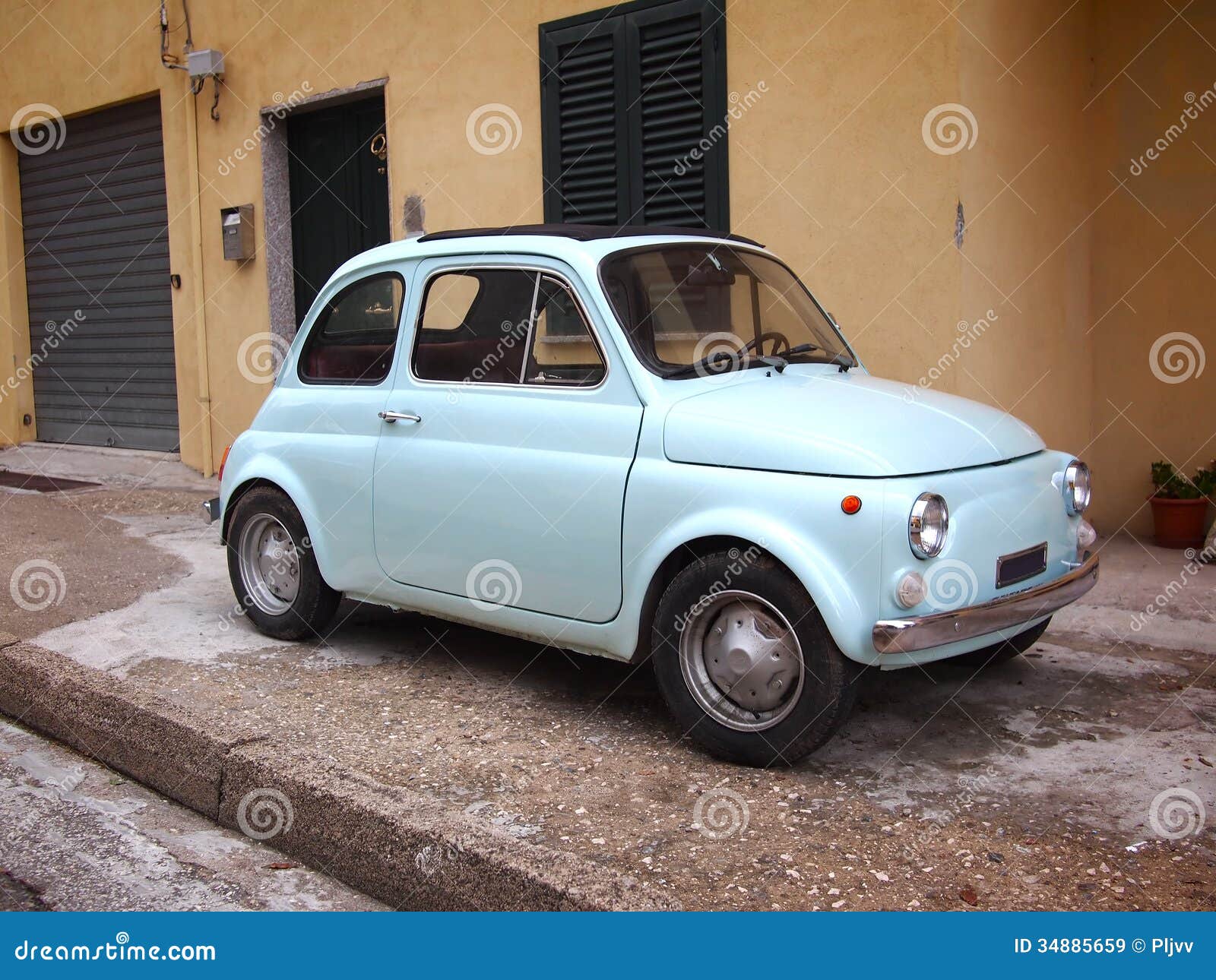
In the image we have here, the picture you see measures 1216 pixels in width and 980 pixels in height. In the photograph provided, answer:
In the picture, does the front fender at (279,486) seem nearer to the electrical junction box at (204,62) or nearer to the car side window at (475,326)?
the car side window at (475,326)

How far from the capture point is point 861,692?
476 cm

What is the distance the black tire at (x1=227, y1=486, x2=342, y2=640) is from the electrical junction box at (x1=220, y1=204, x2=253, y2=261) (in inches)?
196

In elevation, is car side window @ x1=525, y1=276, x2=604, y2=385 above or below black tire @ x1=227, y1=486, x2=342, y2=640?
→ above

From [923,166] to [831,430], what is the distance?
9.83ft

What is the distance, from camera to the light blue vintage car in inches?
146

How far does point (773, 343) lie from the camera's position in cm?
462

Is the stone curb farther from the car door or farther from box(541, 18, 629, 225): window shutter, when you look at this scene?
box(541, 18, 629, 225): window shutter

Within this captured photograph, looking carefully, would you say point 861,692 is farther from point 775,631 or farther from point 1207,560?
point 1207,560

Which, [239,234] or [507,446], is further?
[239,234]

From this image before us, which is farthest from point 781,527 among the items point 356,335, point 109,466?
point 109,466

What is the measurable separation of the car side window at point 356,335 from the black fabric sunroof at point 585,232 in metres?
0.32

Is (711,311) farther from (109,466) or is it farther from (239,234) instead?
(109,466)

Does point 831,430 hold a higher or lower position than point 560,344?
lower

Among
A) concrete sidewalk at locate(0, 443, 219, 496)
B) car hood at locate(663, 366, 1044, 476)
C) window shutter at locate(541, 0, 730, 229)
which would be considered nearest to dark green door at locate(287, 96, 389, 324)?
concrete sidewalk at locate(0, 443, 219, 496)
